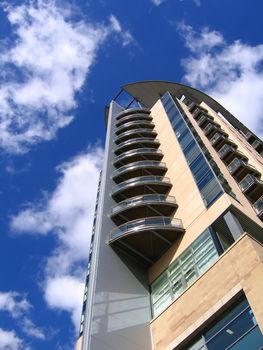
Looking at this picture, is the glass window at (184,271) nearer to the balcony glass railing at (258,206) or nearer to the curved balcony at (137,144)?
the balcony glass railing at (258,206)

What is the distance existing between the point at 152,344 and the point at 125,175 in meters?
15.3

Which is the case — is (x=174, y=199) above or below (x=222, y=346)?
above

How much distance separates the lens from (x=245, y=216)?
21.2 m

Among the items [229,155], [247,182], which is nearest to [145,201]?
[247,182]

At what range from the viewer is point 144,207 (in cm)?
2617

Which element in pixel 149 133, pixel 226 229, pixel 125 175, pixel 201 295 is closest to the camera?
pixel 201 295

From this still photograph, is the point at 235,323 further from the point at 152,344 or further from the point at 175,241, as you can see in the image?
the point at 175,241

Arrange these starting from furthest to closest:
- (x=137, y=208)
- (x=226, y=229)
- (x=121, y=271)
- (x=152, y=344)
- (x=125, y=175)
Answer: (x=125, y=175), (x=137, y=208), (x=121, y=271), (x=226, y=229), (x=152, y=344)

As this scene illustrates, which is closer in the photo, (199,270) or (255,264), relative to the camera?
(255,264)

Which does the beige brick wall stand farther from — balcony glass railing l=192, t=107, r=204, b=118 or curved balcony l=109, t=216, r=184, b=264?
balcony glass railing l=192, t=107, r=204, b=118

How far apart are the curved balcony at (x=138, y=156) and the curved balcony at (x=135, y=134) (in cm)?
466

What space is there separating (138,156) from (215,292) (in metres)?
19.0

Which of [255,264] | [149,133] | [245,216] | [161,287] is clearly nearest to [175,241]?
[161,287]

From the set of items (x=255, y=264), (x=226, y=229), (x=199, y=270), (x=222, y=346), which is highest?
(x=226, y=229)
